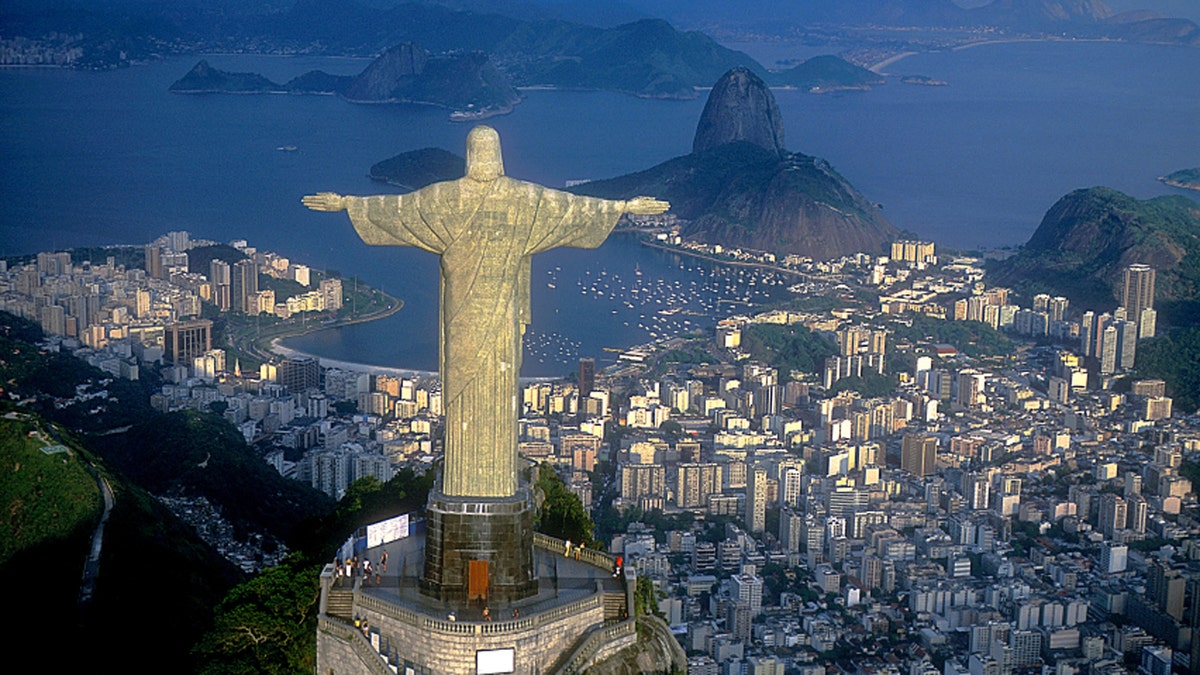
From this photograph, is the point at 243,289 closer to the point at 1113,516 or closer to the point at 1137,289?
the point at 1137,289

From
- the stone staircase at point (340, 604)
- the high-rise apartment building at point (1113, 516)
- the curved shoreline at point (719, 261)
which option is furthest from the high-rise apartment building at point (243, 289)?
the stone staircase at point (340, 604)

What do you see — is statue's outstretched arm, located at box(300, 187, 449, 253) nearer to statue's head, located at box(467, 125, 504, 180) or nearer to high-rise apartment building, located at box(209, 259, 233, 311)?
statue's head, located at box(467, 125, 504, 180)

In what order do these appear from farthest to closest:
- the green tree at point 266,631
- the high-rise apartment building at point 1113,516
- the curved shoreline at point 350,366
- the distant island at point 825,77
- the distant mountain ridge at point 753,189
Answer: the distant island at point 825,77
the distant mountain ridge at point 753,189
the curved shoreline at point 350,366
the high-rise apartment building at point 1113,516
the green tree at point 266,631

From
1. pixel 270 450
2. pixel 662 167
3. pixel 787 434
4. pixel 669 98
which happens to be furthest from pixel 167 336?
pixel 669 98

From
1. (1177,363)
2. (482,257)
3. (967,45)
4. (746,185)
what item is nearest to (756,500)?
(1177,363)

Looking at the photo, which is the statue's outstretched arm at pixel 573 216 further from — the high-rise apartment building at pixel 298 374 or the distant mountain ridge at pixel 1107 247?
the distant mountain ridge at pixel 1107 247

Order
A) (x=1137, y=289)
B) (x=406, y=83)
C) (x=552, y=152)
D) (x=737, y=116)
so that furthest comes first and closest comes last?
(x=406, y=83), (x=552, y=152), (x=737, y=116), (x=1137, y=289)

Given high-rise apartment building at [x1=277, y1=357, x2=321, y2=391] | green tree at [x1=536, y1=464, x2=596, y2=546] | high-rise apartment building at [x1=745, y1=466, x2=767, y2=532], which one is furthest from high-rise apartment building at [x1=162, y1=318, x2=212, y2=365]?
green tree at [x1=536, y1=464, x2=596, y2=546]

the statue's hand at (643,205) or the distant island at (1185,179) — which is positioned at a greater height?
the statue's hand at (643,205)
